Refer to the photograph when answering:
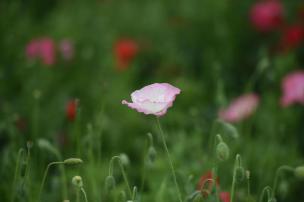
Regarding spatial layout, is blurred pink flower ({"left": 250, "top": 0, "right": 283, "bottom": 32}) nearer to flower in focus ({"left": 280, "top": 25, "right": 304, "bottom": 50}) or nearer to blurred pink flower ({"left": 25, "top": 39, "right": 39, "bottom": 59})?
flower in focus ({"left": 280, "top": 25, "right": 304, "bottom": 50})

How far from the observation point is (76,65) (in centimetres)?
316

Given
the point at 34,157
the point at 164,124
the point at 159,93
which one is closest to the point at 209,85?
the point at 164,124

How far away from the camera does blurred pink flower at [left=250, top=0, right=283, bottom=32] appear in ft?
11.8

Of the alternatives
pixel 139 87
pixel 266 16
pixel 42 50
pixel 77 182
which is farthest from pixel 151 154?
pixel 266 16

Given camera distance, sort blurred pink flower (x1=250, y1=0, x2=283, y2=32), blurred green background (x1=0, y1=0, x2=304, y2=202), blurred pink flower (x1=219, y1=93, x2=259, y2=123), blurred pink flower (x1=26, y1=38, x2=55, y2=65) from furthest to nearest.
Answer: blurred pink flower (x1=250, y1=0, x2=283, y2=32)
blurred pink flower (x1=26, y1=38, x2=55, y2=65)
blurred pink flower (x1=219, y1=93, x2=259, y2=123)
blurred green background (x1=0, y1=0, x2=304, y2=202)

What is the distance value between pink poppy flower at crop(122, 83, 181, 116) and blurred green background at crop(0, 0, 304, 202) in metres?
0.24

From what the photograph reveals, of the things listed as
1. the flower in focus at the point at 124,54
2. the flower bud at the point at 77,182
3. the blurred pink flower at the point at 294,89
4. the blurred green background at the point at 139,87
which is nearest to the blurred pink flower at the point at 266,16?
the blurred green background at the point at 139,87

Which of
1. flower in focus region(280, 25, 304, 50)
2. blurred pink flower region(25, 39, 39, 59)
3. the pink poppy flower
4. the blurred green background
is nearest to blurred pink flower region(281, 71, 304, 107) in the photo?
the blurred green background

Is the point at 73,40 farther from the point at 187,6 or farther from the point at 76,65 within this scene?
the point at 187,6

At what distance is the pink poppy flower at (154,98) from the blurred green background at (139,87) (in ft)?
0.79

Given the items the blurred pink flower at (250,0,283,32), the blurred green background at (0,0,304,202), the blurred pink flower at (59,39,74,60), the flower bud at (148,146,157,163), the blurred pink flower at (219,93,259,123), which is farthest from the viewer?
the blurred pink flower at (250,0,283,32)

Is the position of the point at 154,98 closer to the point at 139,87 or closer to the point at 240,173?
the point at 240,173

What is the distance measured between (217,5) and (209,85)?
0.67 meters

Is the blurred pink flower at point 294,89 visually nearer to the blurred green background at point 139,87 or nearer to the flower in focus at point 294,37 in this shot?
the blurred green background at point 139,87
